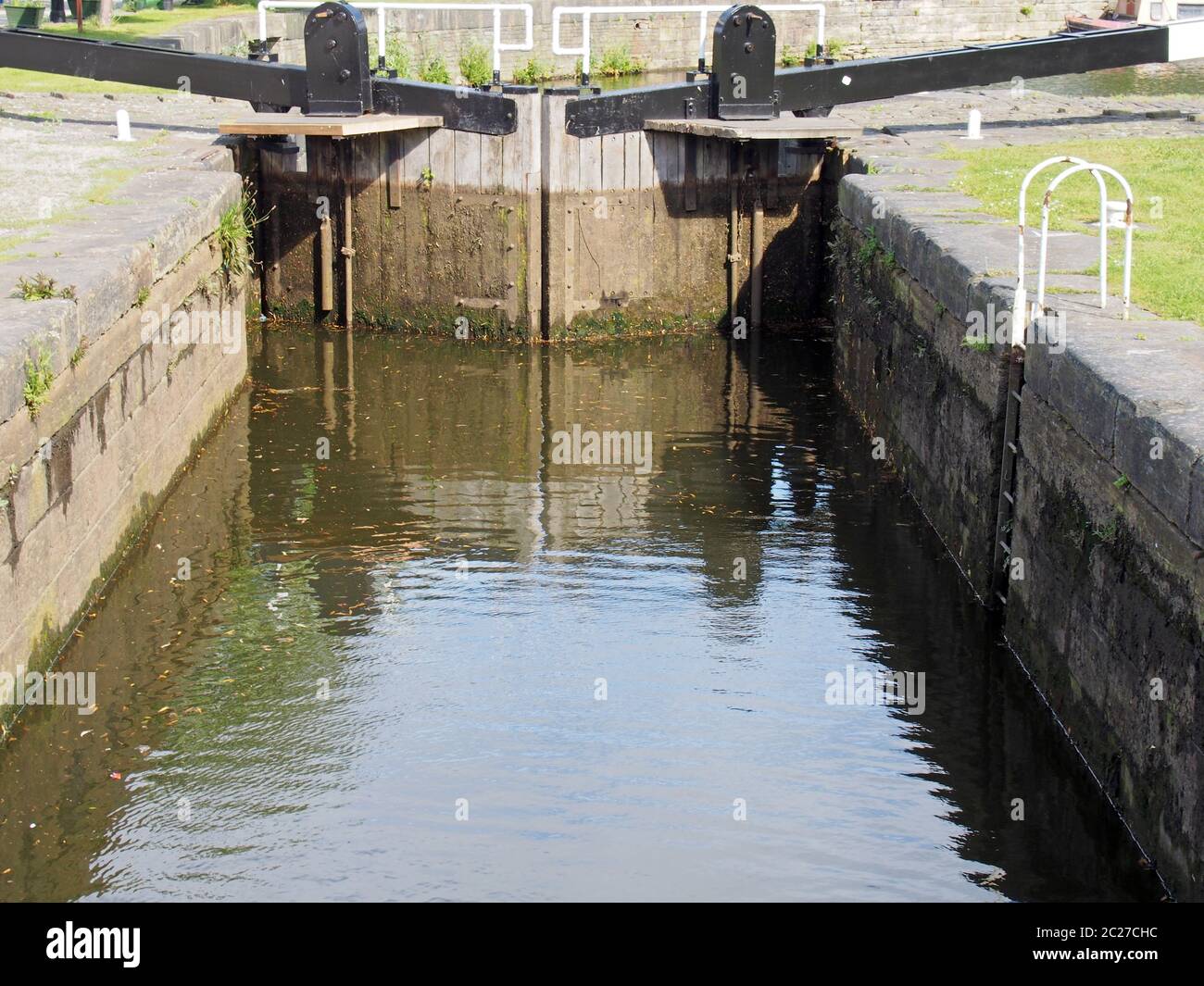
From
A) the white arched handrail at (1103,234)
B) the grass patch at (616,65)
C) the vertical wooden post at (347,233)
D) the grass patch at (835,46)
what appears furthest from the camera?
the grass patch at (835,46)

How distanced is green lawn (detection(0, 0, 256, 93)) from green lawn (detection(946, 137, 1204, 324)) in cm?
922

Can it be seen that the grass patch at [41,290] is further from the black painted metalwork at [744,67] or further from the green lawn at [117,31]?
the green lawn at [117,31]

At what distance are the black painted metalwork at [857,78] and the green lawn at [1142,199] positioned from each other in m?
0.95

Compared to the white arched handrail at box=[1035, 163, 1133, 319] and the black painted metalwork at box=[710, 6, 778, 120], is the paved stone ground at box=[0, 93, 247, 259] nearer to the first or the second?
the black painted metalwork at box=[710, 6, 778, 120]

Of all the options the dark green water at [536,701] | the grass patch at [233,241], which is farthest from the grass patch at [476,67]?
the dark green water at [536,701]

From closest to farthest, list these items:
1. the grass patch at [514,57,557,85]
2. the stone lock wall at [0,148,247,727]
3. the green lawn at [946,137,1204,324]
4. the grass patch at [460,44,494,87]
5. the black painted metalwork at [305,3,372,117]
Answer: the stone lock wall at [0,148,247,727] → the green lawn at [946,137,1204,324] → the black painted metalwork at [305,3,372,117] → the grass patch at [460,44,494,87] → the grass patch at [514,57,557,85]

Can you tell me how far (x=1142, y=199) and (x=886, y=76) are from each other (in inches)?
151

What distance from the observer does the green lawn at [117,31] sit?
57.6ft

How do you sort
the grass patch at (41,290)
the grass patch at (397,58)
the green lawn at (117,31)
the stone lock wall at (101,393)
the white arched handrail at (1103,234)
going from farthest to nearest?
the green lawn at (117,31) → the grass patch at (397,58) → the grass patch at (41,290) → the white arched handrail at (1103,234) → the stone lock wall at (101,393)

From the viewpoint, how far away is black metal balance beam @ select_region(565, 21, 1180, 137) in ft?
47.3

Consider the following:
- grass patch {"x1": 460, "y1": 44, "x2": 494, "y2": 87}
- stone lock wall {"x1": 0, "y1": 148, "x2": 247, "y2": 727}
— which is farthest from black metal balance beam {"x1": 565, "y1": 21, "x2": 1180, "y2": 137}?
grass patch {"x1": 460, "y1": 44, "x2": 494, "y2": 87}

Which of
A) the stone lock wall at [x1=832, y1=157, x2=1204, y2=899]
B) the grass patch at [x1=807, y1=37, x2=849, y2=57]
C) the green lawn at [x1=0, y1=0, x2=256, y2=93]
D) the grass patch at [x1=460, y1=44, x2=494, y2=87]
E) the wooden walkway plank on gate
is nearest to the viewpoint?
the stone lock wall at [x1=832, y1=157, x2=1204, y2=899]

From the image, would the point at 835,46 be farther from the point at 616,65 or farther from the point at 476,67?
the point at 476,67
